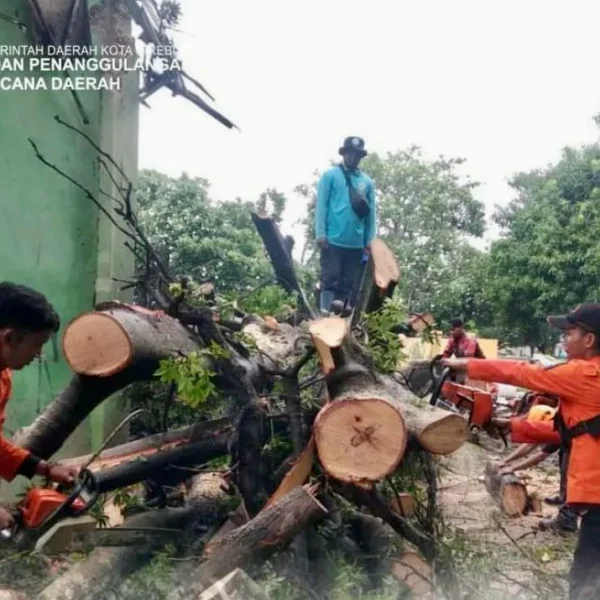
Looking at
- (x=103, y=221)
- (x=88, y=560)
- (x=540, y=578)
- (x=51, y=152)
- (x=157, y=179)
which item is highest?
(x=157, y=179)

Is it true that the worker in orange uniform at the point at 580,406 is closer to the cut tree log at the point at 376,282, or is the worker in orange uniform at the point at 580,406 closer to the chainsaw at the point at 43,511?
the cut tree log at the point at 376,282

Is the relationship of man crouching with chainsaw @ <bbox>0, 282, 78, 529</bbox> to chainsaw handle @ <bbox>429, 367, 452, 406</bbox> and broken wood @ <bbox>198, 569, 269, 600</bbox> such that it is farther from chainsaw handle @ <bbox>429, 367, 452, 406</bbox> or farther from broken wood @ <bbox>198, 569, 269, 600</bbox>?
chainsaw handle @ <bbox>429, 367, 452, 406</bbox>

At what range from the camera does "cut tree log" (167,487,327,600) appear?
295 cm

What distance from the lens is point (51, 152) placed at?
5.26 m

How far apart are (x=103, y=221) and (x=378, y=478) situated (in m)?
3.46

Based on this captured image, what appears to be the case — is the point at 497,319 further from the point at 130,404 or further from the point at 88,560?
the point at 88,560

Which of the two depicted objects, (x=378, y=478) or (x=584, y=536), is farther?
(x=584, y=536)

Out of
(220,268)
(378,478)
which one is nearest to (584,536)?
(378,478)

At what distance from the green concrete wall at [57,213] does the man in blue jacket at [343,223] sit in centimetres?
167

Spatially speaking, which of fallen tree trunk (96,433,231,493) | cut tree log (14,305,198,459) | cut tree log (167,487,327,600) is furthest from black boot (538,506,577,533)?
cut tree log (14,305,198,459)

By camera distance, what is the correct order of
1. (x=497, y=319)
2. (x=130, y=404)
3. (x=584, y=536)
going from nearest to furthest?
1. (x=584, y=536)
2. (x=130, y=404)
3. (x=497, y=319)

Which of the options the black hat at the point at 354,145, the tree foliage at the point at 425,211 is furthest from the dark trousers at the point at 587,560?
the tree foliage at the point at 425,211

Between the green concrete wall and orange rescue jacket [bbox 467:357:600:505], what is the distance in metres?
3.04

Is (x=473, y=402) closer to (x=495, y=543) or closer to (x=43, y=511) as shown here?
(x=495, y=543)
